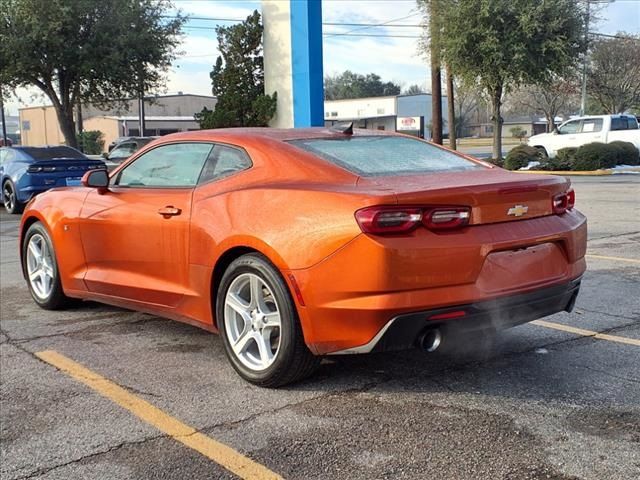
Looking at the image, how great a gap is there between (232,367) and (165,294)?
27.6 inches

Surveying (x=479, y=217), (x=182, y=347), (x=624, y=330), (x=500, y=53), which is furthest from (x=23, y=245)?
(x=500, y=53)

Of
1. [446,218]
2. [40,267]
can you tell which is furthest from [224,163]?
[40,267]

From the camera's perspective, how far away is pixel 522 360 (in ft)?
14.4

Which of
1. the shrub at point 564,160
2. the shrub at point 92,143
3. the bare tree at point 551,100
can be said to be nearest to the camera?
the shrub at point 564,160

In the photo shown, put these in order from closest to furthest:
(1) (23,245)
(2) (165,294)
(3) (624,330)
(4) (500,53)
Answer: (2) (165,294)
(3) (624,330)
(1) (23,245)
(4) (500,53)

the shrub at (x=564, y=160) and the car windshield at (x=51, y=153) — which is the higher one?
the car windshield at (x=51, y=153)

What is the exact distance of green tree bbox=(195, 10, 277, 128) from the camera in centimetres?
2073

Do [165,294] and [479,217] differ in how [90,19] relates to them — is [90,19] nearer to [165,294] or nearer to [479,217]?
[165,294]

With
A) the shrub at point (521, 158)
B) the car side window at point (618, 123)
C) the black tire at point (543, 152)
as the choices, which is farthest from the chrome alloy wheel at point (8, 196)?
the car side window at point (618, 123)

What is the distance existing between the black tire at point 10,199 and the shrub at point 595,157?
680 inches

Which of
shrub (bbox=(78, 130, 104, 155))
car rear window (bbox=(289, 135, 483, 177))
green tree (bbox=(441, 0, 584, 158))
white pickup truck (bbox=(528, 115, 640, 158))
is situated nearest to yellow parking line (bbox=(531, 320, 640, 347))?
car rear window (bbox=(289, 135, 483, 177))

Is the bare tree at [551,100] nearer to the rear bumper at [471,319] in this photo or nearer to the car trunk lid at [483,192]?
the car trunk lid at [483,192]

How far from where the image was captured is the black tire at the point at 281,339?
3.75 metres

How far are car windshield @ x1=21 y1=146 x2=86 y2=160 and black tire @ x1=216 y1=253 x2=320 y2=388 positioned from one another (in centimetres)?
1256
